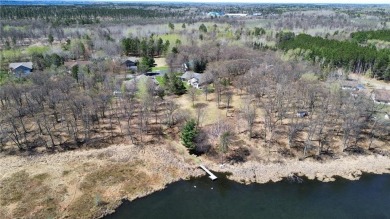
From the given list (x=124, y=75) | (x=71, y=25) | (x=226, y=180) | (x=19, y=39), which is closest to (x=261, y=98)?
(x=226, y=180)

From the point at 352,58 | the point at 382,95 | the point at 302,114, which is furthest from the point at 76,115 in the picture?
the point at 352,58

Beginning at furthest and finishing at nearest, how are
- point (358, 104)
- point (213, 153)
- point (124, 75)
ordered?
1. point (124, 75)
2. point (358, 104)
3. point (213, 153)

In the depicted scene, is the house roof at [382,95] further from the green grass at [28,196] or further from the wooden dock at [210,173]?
the green grass at [28,196]

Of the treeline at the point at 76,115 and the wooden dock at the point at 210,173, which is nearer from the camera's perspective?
the wooden dock at the point at 210,173

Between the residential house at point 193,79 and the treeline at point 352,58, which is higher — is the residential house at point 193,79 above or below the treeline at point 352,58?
below

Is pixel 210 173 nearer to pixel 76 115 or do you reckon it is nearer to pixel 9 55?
pixel 76 115

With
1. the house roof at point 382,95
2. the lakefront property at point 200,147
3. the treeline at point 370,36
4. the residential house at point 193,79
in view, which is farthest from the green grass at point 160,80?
the treeline at point 370,36

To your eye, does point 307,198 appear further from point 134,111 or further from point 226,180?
point 134,111
